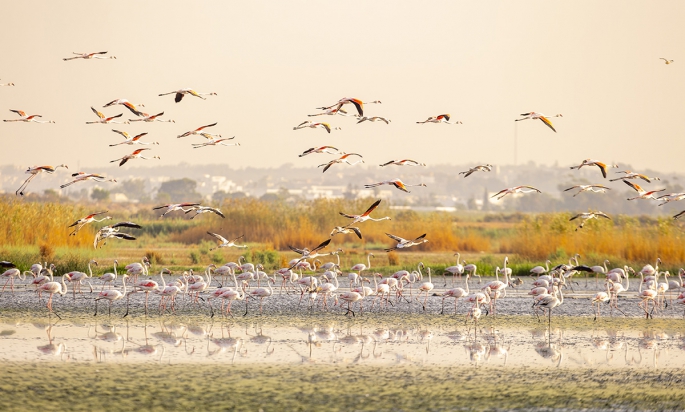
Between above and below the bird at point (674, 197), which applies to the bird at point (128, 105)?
above

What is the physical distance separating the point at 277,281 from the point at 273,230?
39.3ft

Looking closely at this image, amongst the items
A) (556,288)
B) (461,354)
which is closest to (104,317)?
(461,354)

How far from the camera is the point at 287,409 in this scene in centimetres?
1045

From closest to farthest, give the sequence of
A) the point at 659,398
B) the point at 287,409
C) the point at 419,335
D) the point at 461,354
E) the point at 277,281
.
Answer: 1. the point at 287,409
2. the point at 659,398
3. the point at 461,354
4. the point at 419,335
5. the point at 277,281

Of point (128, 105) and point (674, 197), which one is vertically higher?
point (128, 105)

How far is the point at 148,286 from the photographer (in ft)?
58.3

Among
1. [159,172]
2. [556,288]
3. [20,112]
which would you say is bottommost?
[556,288]

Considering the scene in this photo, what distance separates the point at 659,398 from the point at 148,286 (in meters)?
10.1

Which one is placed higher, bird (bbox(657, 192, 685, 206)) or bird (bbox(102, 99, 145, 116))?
bird (bbox(102, 99, 145, 116))

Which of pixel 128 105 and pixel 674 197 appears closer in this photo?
pixel 128 105

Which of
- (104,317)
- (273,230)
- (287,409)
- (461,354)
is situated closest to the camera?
(287,409)

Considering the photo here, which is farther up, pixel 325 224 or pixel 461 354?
pixel 325 224

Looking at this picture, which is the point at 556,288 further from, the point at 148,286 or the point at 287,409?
the point at 287,409

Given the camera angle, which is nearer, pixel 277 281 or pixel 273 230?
pixel 277 281
